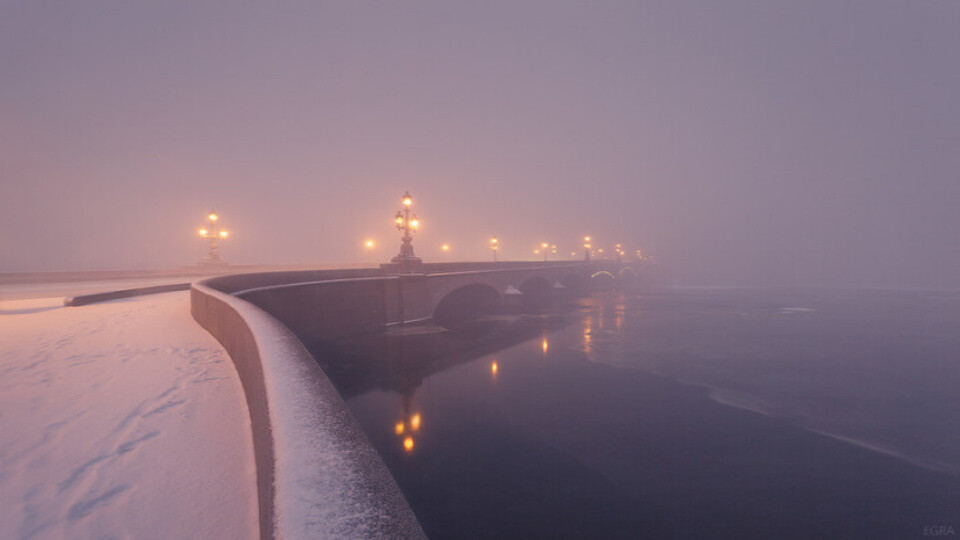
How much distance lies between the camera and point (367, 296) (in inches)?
835

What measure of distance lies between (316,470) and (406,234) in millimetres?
19353

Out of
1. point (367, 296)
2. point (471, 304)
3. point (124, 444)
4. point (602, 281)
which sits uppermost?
point (367, 296)

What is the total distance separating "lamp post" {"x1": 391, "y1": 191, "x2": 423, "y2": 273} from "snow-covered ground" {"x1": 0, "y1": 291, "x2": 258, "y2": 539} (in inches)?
513

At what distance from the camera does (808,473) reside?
30.7 ft

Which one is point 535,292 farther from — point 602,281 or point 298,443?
point 298,443

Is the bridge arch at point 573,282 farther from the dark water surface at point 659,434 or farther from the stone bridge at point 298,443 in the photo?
the stone bridge at point 298,443

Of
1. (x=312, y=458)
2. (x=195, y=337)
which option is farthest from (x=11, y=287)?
(x=312, y=458)

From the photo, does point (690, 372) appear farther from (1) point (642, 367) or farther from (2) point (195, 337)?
(2) point (195, 337)

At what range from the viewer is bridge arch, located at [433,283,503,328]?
3369 cm

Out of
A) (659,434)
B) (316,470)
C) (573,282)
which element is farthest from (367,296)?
(573,282)

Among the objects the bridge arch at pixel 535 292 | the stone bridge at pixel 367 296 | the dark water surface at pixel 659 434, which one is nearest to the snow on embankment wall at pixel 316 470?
the dark water surface at pixel 659 434

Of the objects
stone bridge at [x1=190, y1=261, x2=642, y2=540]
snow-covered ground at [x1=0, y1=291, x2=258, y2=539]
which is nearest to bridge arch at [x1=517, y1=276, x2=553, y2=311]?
stone bridge at [x1=190, y1=261, x2=642, y2=540]

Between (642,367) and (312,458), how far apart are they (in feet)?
60.7

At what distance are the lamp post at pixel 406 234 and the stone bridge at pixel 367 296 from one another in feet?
2.07
